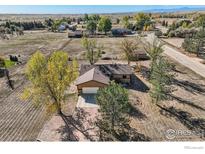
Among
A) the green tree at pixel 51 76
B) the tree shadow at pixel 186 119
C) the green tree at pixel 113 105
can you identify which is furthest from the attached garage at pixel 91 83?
the green tree at pixel 113 105

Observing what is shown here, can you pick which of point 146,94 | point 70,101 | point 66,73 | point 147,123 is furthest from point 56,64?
point 146,94

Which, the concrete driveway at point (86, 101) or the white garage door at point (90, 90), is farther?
the white garage door at point (90, 90)

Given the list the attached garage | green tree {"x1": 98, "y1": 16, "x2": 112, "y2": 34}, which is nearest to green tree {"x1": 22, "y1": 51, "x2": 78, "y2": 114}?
the attached garage

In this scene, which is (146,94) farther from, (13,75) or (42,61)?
(13,75)

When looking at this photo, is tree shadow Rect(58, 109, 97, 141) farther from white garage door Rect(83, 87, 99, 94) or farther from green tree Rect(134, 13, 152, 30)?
green tree Rect(134, 13, 152, 30)

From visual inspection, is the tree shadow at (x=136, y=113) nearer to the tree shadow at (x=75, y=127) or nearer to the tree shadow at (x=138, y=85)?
the tree shadow at (x=75, y=127)

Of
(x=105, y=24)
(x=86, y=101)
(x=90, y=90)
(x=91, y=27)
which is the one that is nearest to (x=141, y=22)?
(x=105, y=24)

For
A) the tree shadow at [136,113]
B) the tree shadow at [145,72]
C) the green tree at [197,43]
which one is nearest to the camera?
the tree shadow at [136,113]
